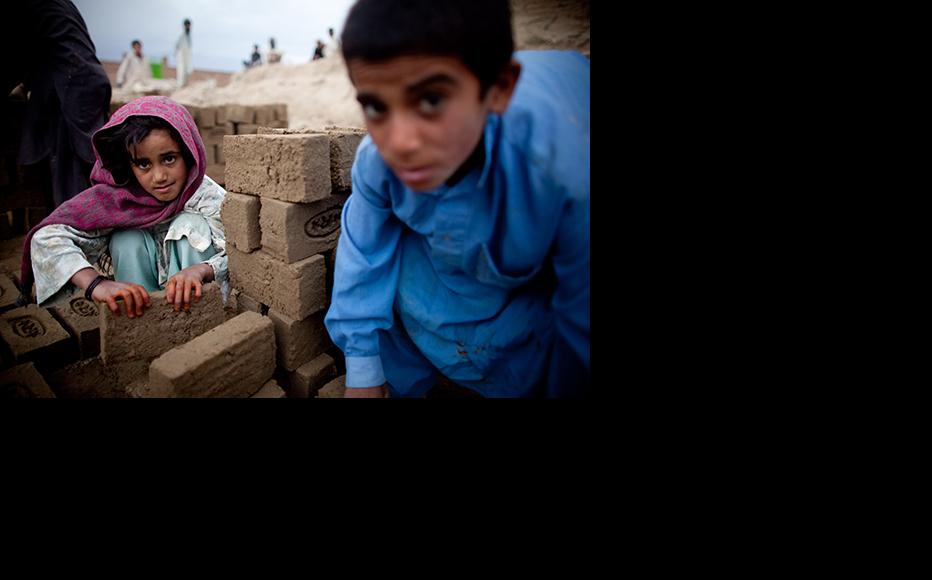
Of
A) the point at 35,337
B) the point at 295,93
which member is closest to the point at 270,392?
the point at 35,337

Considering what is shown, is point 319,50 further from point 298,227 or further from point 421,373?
point 421,373

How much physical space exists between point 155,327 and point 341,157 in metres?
0.87

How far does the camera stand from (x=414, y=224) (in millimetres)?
1276

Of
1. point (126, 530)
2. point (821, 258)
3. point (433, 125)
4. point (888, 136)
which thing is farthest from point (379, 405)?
point (888, 136)

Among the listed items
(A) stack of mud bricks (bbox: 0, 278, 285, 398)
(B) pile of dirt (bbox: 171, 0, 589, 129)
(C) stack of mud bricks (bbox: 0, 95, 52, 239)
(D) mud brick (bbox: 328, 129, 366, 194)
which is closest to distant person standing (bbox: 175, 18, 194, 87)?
(D) mud brick (bbox: 328, 129, 366, 194)

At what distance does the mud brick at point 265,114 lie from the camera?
17.9 ft

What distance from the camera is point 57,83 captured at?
1.60 m

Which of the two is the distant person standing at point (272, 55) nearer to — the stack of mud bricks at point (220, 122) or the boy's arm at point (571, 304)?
the boy's arm at point (571, 304)

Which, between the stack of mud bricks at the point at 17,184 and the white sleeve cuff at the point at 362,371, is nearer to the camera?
the white sleeve cuff at the point at 362,371

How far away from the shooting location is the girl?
1434 mm

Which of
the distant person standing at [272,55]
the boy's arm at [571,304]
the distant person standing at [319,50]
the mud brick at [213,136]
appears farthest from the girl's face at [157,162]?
the mud brick at [213,136]

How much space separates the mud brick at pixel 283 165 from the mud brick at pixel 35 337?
2.89ft

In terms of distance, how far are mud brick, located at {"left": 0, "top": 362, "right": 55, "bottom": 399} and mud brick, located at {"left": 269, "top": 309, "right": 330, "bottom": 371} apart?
69cm

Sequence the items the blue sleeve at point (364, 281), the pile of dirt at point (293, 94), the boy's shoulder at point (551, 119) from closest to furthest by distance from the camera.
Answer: the boy's shoulder at point (551, 119) < the blue sleeve at point (364, 281) < the pile of dirt at point (293, 94)
